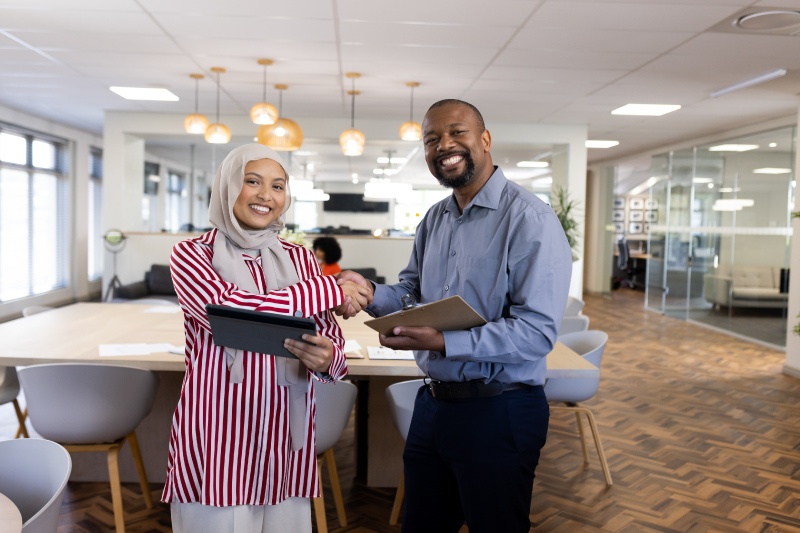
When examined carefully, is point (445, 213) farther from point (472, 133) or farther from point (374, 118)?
point (374, 118)

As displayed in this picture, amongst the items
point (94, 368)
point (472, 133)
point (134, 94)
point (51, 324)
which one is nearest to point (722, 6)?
point (472, 133)

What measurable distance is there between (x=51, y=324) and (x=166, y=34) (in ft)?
8.45

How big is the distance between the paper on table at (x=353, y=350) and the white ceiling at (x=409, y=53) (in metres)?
2.33

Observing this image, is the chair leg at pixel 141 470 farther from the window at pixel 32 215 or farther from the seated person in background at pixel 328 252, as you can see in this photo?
the window at pixel 32 215

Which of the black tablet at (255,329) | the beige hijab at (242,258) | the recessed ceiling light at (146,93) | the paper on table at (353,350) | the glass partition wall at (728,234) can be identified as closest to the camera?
the black tablet at (255,329)

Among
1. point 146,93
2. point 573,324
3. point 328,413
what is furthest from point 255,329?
point 146,93

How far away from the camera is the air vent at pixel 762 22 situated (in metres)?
3.92

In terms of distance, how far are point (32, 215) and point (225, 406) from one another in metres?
9.33

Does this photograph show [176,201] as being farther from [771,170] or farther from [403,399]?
[403,399]

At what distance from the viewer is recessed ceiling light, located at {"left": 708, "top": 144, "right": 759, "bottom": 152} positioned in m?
8.16

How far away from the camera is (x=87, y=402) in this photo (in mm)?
2496

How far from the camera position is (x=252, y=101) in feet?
24.2

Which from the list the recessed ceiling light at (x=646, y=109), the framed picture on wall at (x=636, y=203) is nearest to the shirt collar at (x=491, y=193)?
the recessed ceiling light at (x=646, y=109)

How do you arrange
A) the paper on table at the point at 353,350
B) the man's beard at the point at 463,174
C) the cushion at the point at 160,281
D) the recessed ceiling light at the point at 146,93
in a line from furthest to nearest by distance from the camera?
1. the cushion at the point at 160,281
2. the recessed ceiling light at the point at 146,93
3. the paper on table at the point at 353,350
4. the man's beard at the point at 463,174
